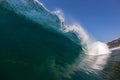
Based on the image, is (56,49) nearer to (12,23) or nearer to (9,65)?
(12,23)

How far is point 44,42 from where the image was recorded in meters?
19.1

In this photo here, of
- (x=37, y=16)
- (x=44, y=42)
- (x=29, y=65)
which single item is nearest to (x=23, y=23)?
(x=44, y=42)

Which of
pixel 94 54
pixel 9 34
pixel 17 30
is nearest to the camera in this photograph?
pixel 9 34

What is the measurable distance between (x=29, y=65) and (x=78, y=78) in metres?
2.58

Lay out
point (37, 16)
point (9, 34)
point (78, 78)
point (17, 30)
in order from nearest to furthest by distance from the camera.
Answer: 1. point (78, 78)
2. point (9, 34)
3. point (17, 30)
4. point (37, 16)

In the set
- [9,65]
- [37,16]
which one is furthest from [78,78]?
[37,16]

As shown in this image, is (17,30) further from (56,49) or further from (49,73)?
(49,73)

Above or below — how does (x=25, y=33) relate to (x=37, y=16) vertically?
below

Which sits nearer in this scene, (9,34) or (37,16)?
(9,34)

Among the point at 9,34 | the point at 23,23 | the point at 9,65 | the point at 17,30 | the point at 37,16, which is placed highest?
the point at 37,16

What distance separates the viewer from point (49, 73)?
13.1 m

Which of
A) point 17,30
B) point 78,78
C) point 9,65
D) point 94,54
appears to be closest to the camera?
point 9,65

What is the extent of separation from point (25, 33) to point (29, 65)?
5.74 metres

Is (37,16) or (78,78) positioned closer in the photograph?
(78,78)
